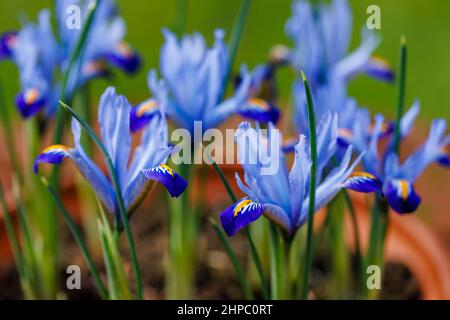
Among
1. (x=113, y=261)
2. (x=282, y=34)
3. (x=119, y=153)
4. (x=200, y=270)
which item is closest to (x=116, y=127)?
(x=119, y=153)

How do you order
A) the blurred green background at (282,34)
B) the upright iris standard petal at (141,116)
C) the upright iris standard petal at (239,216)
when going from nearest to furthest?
the upright iris standard petal at (239,216), the upright iris standard petal at (141,116), the blurred green background at (282,34)

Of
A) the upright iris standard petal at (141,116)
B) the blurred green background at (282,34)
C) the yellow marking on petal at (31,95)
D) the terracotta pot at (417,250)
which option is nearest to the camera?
the upright iris standard petal at (141,116)

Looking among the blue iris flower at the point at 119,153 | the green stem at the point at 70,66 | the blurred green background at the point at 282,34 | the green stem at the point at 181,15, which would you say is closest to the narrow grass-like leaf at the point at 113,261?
the blue iris flower at the point at 119,153

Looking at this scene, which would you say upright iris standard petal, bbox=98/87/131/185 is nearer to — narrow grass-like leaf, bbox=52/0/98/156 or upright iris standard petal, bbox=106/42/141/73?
narrow grass-like leaf, bbox=52/0/98/156

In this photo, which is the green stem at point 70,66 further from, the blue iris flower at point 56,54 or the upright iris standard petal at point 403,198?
the upright iris standard petal at point 403,198

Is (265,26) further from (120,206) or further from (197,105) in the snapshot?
(120,206)

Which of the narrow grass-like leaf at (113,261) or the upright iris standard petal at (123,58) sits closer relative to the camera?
the narrow grass-like leaf at (113,261)

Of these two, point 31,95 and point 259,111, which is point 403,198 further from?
point 31,95
